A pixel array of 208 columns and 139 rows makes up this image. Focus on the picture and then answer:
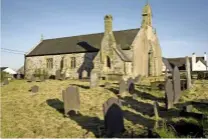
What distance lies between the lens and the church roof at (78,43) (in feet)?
123

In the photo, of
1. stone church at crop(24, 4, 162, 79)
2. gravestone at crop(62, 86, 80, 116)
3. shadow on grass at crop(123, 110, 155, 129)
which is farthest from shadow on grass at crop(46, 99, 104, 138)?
stone church at crop(24, 4, 162, 79)

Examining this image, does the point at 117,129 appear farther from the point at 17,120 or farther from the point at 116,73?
the point at 116,73

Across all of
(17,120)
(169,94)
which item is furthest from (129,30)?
(17,120)

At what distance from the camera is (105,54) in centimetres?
3316

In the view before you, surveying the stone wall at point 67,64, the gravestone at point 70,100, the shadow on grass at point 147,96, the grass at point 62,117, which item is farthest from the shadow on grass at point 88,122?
the stone wall at point 67,64

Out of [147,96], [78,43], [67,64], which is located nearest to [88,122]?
[147,96]

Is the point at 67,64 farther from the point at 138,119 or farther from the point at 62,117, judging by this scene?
the point at 138,119

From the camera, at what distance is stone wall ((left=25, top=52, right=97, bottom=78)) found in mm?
37594

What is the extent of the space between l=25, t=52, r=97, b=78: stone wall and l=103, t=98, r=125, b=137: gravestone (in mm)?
27548

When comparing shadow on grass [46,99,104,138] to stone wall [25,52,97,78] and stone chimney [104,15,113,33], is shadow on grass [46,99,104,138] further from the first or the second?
stone wall [25,52,97,78]

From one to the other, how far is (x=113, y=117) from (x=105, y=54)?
25.1 m

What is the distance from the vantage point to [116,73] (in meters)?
32.2

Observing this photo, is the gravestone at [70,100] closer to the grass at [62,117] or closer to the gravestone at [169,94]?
the grass at [62,117]

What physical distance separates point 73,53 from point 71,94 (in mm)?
28600
